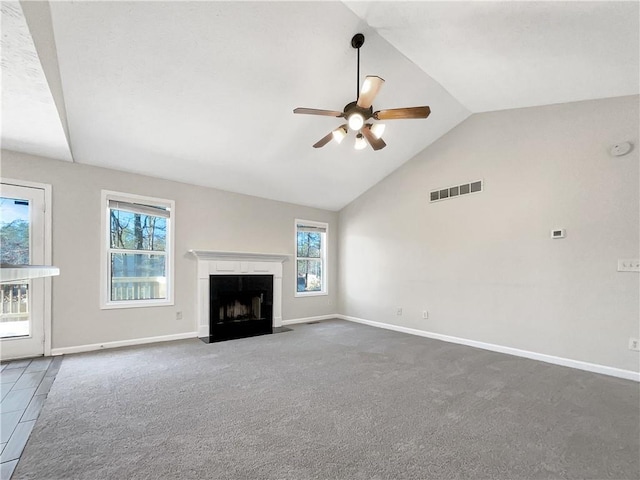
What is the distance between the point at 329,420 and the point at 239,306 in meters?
3.39

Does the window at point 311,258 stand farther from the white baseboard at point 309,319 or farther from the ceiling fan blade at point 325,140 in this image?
the ceiling fan blade at point 325,140

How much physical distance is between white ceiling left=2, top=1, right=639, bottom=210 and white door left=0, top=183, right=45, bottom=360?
647mm

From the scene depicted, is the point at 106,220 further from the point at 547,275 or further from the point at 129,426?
the point at 547,275

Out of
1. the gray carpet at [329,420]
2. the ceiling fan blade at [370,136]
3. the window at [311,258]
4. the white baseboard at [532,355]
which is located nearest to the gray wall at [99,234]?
the window at [311,258]

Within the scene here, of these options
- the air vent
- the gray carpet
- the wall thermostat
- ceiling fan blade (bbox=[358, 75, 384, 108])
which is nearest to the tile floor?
the gray carpet

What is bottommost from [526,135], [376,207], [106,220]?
[106,220]

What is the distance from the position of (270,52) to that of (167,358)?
3.57 meters

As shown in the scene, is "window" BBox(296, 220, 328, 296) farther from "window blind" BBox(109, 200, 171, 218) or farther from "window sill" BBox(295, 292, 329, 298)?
"window blind" BBox(109, 200, 171, 218)

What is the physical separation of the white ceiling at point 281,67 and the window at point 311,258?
2144mm

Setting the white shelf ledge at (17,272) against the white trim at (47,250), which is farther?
the white trim at (47,250)

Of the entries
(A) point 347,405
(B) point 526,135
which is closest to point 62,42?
(A) point 347,405

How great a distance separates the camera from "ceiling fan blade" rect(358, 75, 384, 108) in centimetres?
236

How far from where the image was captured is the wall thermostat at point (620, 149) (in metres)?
3.18

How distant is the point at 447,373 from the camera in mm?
3217
